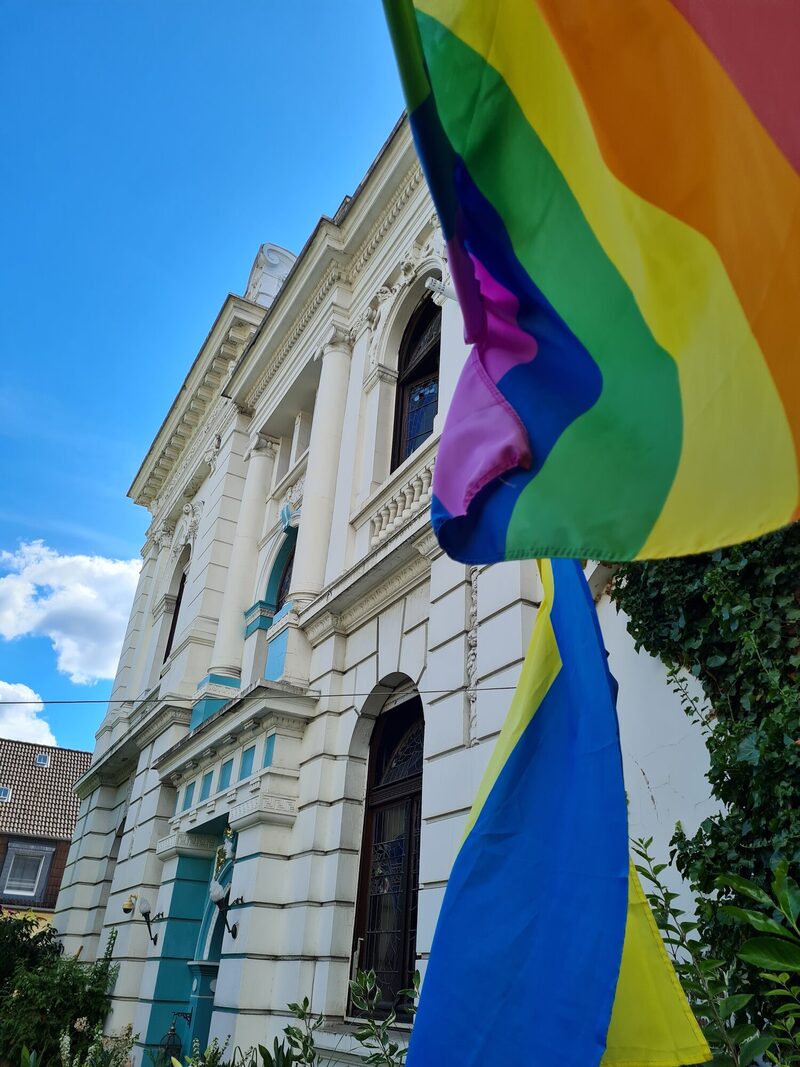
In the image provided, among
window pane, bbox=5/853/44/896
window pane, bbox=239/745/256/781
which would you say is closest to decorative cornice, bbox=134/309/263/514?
window pane, bbox=239/745/256/781

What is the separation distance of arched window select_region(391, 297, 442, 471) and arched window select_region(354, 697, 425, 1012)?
3.33m

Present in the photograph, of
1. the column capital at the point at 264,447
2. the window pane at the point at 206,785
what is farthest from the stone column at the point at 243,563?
the window pane at the point at 206,785

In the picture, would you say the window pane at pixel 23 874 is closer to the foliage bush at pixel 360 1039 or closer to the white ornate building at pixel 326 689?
the white ornate building at pixel 326 689

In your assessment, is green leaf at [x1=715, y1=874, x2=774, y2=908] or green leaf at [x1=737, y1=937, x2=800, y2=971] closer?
green leaf at [x1=737, y1=937, x2=800, y2=971]

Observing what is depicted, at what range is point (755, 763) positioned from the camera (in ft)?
11.4

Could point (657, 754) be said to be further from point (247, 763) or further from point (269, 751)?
point (247, 763)

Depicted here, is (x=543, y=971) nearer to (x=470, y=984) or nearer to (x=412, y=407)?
(x=470, y=984)

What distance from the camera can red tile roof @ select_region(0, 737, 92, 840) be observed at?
37469mm

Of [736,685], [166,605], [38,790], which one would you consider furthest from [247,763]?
[38,790]

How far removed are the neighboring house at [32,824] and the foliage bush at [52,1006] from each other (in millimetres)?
22673

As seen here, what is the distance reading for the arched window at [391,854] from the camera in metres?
7.20

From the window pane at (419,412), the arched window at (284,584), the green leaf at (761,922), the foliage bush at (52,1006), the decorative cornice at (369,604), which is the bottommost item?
the foliage bush at (52,1006)

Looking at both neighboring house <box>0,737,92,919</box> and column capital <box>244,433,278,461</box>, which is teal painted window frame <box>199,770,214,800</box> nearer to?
column capital <box>244,433,278,461</box>

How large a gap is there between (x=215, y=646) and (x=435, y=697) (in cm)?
689
